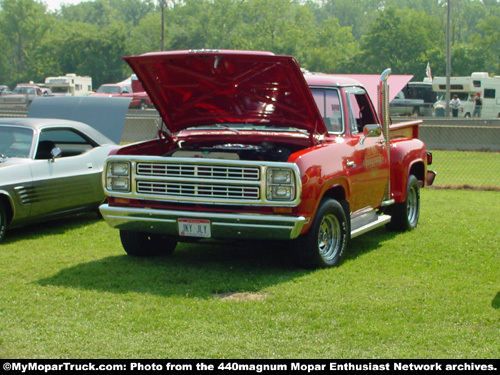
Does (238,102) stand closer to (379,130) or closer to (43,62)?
(379,130)

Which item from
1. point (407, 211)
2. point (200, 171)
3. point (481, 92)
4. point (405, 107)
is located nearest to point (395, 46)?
point (481, 92)

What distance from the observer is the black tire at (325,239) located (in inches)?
286

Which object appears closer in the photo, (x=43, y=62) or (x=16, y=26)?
(x=43, y=62)

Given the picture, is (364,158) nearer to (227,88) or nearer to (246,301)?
(227,88)

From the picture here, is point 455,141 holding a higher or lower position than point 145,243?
lower

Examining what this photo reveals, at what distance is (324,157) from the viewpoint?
739cm

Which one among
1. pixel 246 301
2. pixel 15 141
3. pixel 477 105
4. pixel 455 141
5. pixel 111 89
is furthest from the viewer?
pixel 111 89

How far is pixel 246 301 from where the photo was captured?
245 inches

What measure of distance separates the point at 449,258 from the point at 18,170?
5004 millimetres

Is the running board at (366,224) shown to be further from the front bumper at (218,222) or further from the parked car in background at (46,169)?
the parked car in background at (46,169)

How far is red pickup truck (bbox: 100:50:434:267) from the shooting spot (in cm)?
698

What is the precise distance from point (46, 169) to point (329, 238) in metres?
3.74

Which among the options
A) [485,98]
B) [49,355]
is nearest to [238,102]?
[49,355]
